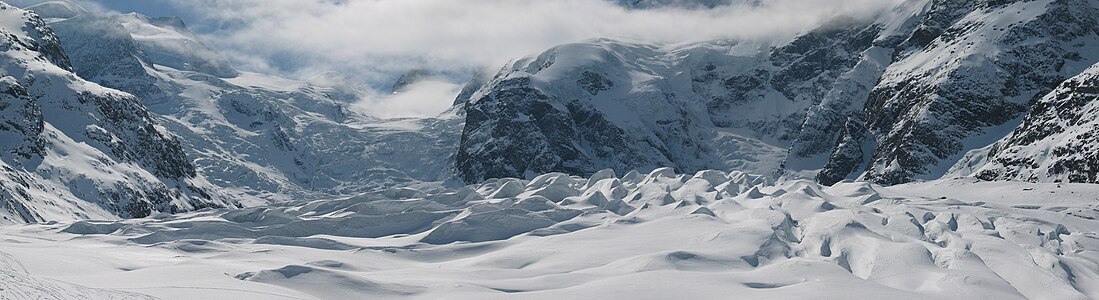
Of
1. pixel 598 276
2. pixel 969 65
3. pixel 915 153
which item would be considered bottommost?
pixel 915 153

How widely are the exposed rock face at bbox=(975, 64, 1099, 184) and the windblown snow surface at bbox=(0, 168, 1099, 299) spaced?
24.6m

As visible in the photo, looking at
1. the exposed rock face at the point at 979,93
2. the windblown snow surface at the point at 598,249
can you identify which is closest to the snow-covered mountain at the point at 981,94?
the exposed rock face at the point at 979,93

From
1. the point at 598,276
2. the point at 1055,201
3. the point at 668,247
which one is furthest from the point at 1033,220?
the point at 598,276

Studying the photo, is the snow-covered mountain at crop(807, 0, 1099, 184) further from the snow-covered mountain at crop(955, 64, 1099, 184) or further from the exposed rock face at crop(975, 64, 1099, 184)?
the exposed rock face at crop(975, 64, 1099, 184)

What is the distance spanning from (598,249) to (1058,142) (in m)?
97.5

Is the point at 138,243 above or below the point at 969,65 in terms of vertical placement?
above

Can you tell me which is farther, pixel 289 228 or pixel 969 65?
pixel 969 65

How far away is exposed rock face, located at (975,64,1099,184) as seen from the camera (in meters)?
124

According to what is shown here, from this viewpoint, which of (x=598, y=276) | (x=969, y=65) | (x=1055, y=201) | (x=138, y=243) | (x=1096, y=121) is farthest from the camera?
(x=969, y=65)

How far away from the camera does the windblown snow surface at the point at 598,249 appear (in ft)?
146

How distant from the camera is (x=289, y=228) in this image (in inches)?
2958

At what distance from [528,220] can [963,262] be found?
107ft

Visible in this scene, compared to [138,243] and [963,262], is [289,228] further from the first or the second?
[963,262]

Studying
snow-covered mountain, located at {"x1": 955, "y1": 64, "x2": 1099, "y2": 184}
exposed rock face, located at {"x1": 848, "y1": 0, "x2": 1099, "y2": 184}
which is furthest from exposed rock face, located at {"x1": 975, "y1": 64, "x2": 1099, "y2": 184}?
exposed rock face, located at {"x1": 848, "y1": 0, "x2": 1099, "y2": 184}
